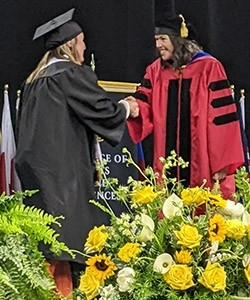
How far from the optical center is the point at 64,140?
350 centimetres

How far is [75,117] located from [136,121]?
20.6 inches

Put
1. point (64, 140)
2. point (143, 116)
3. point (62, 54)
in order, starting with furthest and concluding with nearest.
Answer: point (143, 116) → point (62, 54) → point (64, 140)

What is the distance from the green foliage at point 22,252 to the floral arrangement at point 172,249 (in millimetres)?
106

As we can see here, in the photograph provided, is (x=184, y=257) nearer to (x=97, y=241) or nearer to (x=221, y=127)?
(x=97, y=241)

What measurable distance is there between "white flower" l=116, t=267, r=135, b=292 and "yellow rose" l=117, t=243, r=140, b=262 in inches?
0.9

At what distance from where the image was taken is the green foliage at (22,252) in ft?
4.87

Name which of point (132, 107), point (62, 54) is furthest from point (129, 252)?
point (132, 107)

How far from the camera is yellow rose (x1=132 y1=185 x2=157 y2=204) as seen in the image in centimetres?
166

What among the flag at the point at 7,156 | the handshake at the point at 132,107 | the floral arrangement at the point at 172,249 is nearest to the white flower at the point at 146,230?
the floral arrangement at the point at 172,249

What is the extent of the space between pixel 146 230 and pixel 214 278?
A: 0.16 metres

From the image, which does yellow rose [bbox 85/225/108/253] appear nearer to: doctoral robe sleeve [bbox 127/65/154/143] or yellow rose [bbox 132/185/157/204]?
yellow rose [bbox 132/185/157/204]

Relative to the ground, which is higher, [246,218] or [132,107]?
[246,218]

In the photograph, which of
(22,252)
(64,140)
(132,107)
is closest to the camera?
(22,252)

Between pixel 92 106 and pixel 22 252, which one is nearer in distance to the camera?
pixel 22 252
